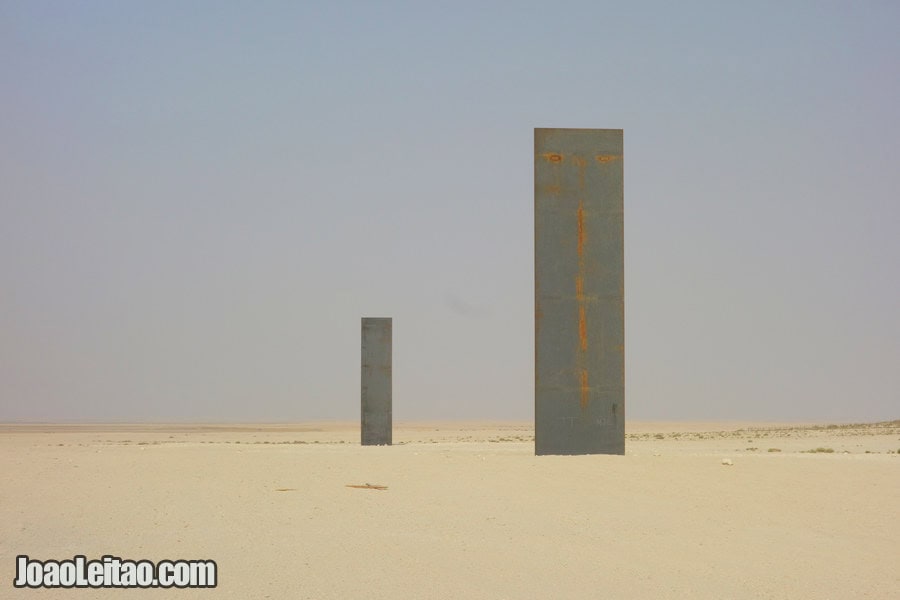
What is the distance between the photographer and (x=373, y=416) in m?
25.8

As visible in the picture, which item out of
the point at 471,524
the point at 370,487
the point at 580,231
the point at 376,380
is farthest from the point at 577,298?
the point at 376,380

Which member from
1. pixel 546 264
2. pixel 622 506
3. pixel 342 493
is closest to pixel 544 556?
pixel 622 506

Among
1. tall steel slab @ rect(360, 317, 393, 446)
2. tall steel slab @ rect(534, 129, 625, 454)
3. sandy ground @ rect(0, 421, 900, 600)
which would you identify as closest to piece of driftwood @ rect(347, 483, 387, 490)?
sandy ground @ rect(0, 421, 900, 600)

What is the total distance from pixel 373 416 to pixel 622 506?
49.9ft

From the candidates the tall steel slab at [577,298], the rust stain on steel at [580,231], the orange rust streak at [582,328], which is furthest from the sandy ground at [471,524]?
the rust stain on steel at [580,231]

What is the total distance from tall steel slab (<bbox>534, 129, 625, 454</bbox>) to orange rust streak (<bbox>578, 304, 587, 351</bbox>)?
1 centimetres

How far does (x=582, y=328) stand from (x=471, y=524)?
6.57 metres

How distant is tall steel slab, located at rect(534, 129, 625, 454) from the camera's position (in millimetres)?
16016

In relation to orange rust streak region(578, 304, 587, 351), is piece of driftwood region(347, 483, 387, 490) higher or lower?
lower

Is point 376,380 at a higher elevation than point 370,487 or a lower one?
higher

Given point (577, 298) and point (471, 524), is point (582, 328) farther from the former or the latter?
point (471, 524)

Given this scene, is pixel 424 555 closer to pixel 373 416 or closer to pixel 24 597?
pixel 24 597

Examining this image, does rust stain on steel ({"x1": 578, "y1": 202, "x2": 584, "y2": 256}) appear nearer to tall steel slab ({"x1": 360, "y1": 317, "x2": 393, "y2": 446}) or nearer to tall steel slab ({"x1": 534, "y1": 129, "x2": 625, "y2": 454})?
tall steel slab ({"x1": 534, "y1": 129, "x2": 625, "y2": 454})

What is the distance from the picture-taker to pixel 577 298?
16.0 metres
